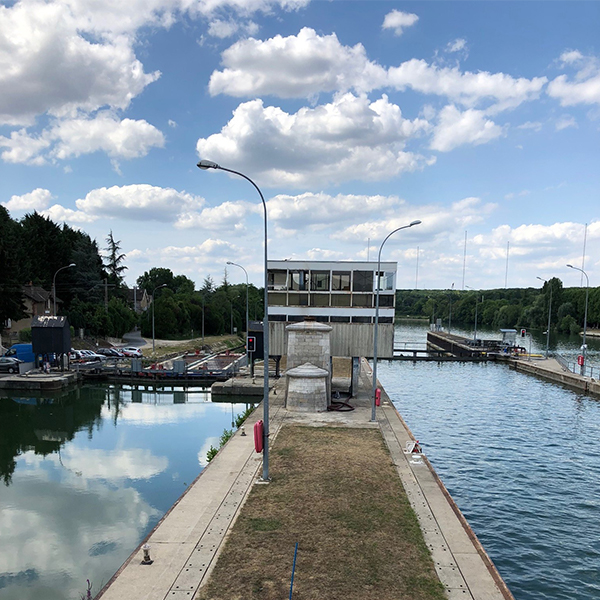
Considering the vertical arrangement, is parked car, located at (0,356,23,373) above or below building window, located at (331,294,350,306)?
below

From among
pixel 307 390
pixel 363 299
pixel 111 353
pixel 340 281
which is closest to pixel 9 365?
pixel 111 353

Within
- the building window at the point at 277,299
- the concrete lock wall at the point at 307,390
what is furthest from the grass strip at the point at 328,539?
the building window at the point at 277,299

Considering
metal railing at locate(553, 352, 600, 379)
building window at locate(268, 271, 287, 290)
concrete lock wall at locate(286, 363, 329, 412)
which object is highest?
building window at locate(268, 271, 287, 290)

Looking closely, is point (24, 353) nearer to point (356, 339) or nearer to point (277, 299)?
point (277, 299)

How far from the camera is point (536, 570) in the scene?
13.3 meters

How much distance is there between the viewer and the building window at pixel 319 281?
29016mm

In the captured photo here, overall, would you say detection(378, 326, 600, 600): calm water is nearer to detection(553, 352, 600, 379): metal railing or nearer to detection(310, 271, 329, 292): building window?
detection(553, 352, 600, 379): metal railing

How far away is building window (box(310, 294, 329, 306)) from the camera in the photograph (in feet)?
95.4

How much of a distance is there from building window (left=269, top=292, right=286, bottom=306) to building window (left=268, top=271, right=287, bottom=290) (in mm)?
441

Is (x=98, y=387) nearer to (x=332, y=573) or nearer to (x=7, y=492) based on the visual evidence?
(x=7, y=492)

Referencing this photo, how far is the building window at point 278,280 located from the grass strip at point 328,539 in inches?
516

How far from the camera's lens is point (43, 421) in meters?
32.0

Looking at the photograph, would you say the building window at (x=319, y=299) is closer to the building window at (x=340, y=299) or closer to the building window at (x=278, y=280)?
the building window at (x=340, y=299)

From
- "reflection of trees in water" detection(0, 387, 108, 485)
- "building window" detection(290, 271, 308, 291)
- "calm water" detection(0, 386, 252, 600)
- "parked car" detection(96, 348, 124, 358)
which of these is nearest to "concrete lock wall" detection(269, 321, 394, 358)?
"building window" detection(290, 271, 308, 291)
